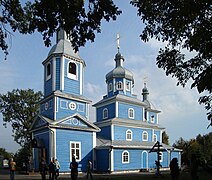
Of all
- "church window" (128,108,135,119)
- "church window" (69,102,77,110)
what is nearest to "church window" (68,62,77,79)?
"church window" (69,102,77,110)

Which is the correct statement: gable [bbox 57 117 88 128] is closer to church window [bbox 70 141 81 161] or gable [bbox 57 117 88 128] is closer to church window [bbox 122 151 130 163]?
church window [bbox 70 141 81 161]

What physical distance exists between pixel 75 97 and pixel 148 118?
772 inches

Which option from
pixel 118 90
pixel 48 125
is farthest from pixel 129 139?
pixel 48 125

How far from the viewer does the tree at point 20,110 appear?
41.9 meters

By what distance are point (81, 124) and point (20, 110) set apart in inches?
562

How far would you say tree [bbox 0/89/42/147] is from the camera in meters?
41.9

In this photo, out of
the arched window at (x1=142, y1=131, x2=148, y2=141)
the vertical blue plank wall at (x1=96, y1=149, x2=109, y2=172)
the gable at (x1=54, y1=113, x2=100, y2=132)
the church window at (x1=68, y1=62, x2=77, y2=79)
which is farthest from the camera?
the arched window at (x1=142, y1=131, x2=148, y2=141)

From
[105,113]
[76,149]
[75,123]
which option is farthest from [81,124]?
[105,113]

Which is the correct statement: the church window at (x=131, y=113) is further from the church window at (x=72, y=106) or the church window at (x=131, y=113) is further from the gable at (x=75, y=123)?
the church window at (x=72, y=106)

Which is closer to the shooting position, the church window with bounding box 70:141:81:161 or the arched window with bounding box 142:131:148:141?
the church window with bounding box 70:141:81:161

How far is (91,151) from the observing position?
1264 inches

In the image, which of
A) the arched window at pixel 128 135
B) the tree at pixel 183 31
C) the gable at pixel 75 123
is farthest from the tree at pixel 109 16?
the arched window at pixel 128 135

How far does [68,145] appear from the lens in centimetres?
2962

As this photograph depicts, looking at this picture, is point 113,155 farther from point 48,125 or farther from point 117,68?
point 117,68
